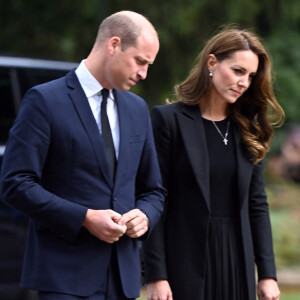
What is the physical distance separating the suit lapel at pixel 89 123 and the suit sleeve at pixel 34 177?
0.49ft

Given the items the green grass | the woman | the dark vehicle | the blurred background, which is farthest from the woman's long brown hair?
the blurred background

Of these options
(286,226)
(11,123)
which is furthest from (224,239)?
(286,226)

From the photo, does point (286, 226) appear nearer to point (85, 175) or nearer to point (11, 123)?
point (11, 123)

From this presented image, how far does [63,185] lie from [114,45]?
622 mm

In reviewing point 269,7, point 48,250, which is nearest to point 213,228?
point 48,250

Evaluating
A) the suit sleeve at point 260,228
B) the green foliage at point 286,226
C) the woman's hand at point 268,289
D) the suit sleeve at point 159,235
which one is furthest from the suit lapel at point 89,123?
the green foliage at point 286,226

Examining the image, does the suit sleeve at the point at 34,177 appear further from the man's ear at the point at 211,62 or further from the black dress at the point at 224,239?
the man's ear at the point at 211,62

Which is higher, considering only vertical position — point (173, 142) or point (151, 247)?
point (173, 142)

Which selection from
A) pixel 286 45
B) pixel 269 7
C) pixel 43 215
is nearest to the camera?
pixel 43 215

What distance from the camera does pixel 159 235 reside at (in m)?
3.70

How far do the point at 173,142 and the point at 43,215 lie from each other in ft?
3.16

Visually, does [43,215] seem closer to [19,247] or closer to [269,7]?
[19,247]

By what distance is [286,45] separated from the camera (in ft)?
52.5

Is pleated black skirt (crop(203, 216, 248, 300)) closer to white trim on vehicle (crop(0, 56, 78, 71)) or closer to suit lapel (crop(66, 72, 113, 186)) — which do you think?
suit lapel (crop(66, 72, 113, 186))
